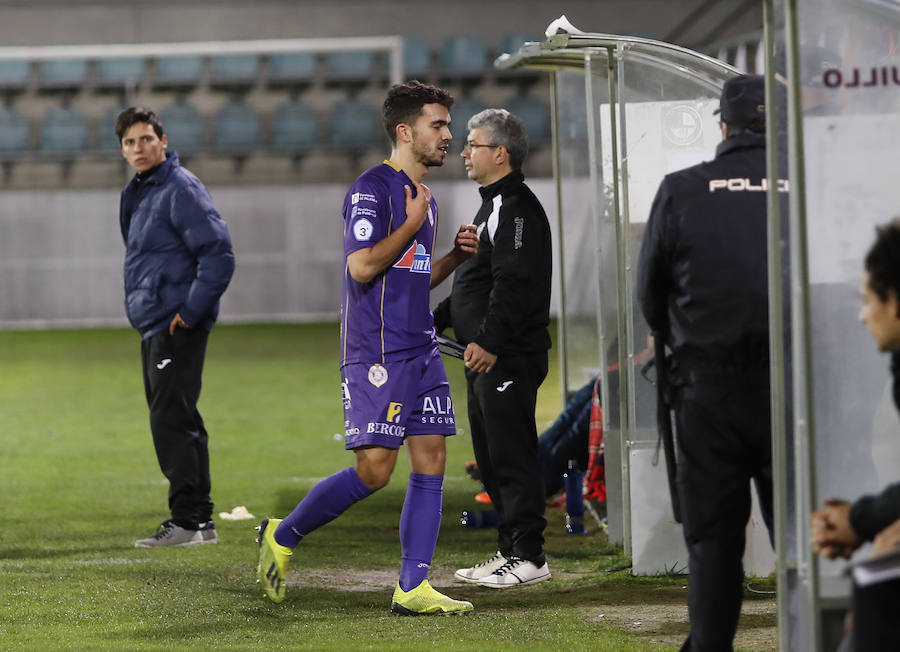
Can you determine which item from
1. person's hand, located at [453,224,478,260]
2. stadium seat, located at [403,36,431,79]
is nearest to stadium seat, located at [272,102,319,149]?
stadium seat, located at [403,36,431,79]

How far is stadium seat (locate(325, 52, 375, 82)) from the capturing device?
23.6 m

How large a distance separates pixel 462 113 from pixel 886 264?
796 inches

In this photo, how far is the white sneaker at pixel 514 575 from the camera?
18.2ft

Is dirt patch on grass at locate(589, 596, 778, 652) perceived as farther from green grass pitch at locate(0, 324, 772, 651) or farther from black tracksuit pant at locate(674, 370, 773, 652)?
black tracksuit pant at locate(674, 370, 773, 652)

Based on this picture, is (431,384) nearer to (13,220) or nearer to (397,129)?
(397,129)

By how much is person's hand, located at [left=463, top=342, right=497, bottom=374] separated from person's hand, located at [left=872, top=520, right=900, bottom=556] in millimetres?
2696

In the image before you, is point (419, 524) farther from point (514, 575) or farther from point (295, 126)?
point (295, 126)

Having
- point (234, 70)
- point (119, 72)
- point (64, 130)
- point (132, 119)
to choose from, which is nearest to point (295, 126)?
point (234, 70)

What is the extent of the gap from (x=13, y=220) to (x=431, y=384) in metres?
17.9

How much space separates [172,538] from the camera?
256 inches

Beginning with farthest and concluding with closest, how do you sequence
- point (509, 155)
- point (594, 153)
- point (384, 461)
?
point (594, 153) < point (509, 155) < point (384, 461)

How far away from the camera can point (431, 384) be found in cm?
Answer: 484

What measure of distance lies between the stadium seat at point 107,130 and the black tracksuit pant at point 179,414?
54.6ft

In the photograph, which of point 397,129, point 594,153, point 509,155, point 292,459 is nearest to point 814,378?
point 397,129
